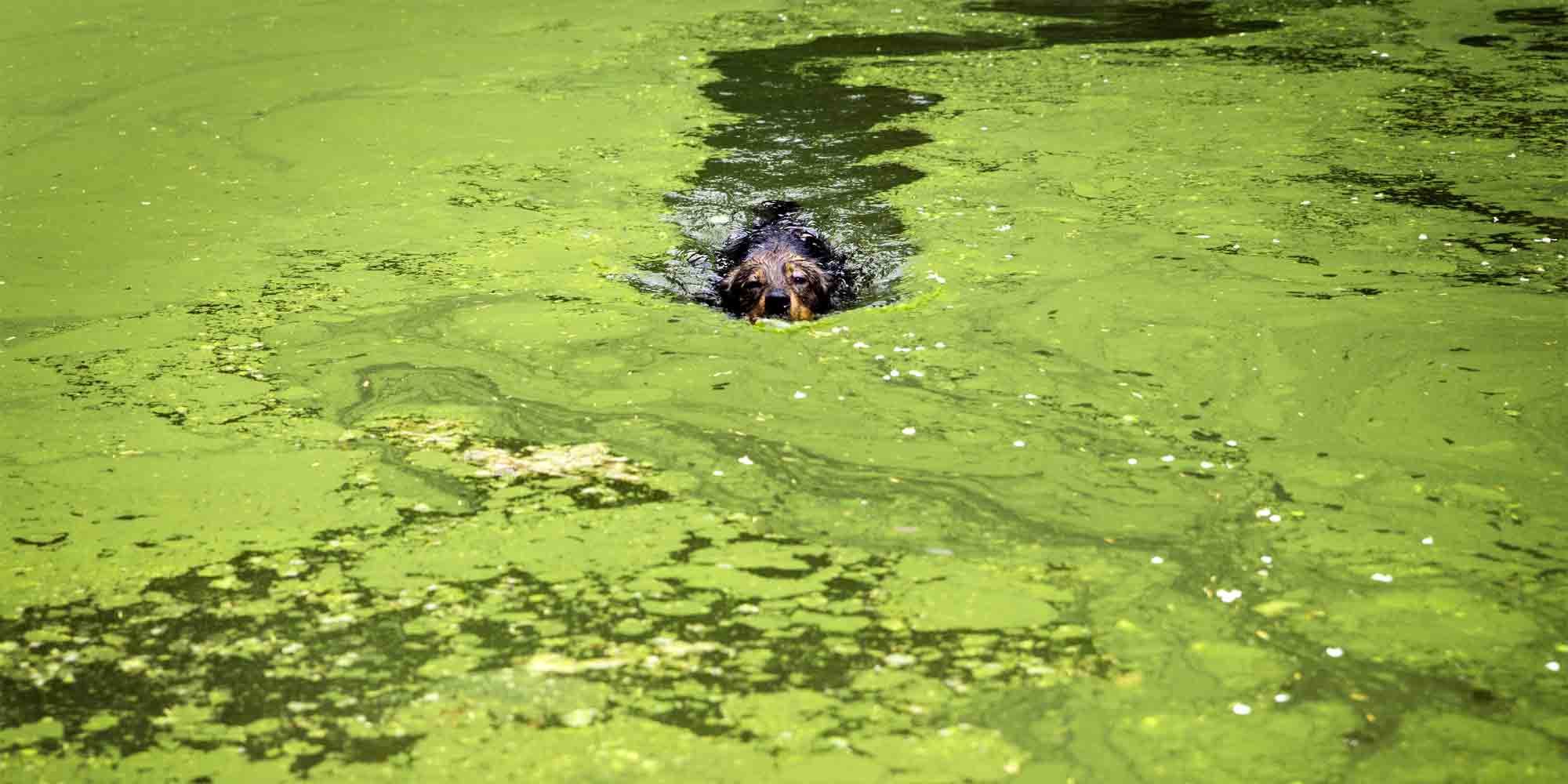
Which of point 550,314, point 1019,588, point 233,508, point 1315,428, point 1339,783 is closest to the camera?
point 1339,783

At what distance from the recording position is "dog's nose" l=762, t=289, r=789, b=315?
18.6 feet

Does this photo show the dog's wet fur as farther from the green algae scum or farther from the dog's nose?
the green algae scum

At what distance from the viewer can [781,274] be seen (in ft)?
19.1

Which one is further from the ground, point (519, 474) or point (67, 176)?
point (67, 176)

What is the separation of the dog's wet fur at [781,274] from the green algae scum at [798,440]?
12 cm

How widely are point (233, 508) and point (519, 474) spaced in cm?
82

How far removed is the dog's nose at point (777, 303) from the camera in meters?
5.66

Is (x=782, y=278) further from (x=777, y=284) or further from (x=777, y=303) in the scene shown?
(x=777, y=303)

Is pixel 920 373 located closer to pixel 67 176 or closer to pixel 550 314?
pixel 550 314

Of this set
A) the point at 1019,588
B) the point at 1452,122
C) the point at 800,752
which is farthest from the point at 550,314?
the point at 1452,122

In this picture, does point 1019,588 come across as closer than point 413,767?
No

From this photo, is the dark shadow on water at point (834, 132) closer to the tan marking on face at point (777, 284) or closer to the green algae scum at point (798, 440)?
the green algae scum at point (798, 440)

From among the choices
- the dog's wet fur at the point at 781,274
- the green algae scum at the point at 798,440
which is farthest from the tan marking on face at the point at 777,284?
the green algae scum at the point at 798,440

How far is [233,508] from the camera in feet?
13.8
